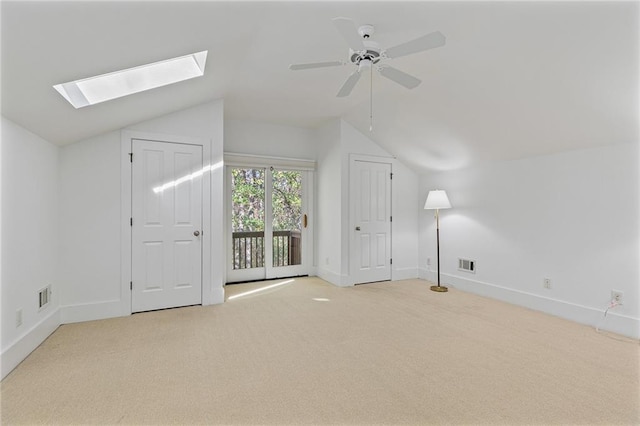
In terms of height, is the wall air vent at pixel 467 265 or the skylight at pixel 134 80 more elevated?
the skylight at pixel 134 80

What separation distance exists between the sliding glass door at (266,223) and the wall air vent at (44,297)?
2.29m

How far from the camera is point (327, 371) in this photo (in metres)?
2.20

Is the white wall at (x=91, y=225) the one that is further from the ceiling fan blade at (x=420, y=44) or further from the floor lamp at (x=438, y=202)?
the floor lamp at (x=438, y=202)

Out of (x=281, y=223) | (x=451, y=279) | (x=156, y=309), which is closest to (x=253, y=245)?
(x=281, y=223)

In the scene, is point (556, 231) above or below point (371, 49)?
below

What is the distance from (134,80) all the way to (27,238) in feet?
5.28

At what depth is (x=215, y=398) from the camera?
74.1 inches

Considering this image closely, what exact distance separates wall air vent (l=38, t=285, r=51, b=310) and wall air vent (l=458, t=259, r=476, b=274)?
16.4 feet

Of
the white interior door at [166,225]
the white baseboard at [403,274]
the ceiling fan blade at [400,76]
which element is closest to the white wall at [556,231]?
the white baseboard at [403,274]

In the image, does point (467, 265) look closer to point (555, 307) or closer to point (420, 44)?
point (555, 307)

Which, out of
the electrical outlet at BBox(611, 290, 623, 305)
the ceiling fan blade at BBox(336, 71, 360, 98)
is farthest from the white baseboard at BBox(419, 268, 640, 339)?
the ceiling fan blade at BBox(336, 71, 360, 98)

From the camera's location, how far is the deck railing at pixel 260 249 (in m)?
4.97

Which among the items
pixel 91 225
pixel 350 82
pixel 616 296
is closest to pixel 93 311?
pixel 91 225

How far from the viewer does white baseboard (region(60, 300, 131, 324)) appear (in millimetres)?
3133
